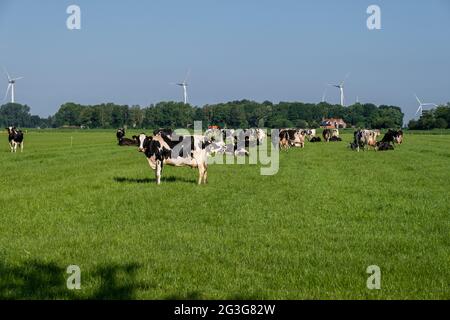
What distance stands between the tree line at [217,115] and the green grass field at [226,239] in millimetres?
141278

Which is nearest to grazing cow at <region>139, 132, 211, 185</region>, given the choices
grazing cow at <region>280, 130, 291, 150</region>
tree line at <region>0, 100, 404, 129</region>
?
grazing cow at <region>280, 130, 291, 150</region>

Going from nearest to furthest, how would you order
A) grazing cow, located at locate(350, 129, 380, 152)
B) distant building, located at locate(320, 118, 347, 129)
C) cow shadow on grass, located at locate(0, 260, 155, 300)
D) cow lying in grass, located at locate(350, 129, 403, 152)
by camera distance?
cow shadow on grass, located at locate(0, 260, 155, 300)
cow lying in grass, located at locate(350, 129, 403, 152)
grazing cow, located at locate(350, 129, 380, 152)
distant building, located at locate(320, 118, 347, 129)

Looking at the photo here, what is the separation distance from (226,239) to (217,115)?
16626cm

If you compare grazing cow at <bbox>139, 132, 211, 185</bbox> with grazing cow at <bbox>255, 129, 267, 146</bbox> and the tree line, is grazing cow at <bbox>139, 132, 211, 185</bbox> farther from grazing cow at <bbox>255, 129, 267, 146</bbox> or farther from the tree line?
the tree line

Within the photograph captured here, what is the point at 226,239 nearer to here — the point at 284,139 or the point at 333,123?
the point at 284,139

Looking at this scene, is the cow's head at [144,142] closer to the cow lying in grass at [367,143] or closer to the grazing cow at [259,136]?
the cow lying in grass at [367,143]

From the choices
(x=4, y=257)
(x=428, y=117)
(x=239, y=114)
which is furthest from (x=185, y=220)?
(x=239, y=114)

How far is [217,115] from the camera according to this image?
575ft

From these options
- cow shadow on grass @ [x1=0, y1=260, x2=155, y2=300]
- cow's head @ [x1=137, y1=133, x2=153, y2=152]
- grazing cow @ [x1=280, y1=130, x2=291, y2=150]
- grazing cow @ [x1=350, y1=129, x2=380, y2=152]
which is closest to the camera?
cow shadow on grass @ [x1=0, y1=260, x2=155, y2=300]

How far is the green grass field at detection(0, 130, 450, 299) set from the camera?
6.99m

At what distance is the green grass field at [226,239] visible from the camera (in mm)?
6992

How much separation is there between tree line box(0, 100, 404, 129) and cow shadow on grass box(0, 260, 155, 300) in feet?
488
